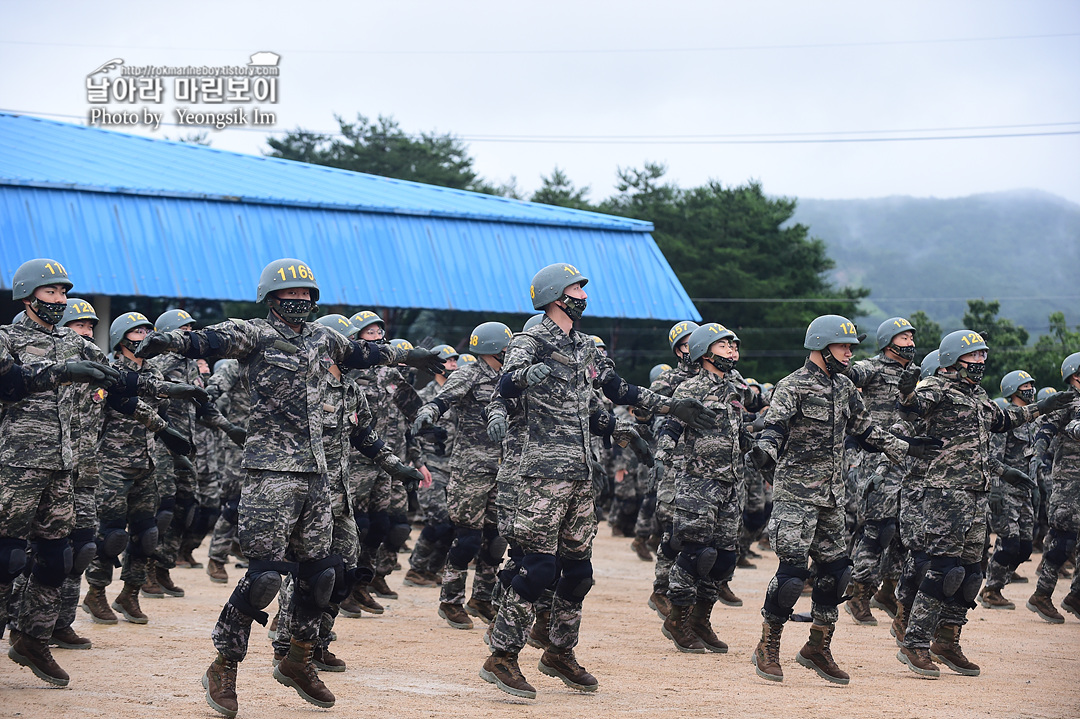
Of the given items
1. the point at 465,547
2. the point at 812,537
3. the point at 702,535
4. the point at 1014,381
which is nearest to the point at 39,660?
the point at 465,547

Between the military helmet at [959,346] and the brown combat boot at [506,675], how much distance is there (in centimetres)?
447

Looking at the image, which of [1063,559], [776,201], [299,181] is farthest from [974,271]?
[1063,559]

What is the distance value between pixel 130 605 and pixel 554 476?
4.64m

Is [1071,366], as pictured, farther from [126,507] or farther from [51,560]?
[51,560]

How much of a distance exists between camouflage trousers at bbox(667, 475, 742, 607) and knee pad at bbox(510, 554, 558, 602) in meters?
2.19

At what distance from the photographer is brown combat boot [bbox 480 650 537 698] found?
7449mm

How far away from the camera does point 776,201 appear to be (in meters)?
49.2

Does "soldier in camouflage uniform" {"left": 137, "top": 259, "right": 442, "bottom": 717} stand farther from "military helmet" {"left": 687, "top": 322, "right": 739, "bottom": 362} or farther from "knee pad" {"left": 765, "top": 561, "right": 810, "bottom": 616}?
"military helmet" {"left": 687, "top": 322, "right": 739, "bottom": 362}

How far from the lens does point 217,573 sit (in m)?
12.8

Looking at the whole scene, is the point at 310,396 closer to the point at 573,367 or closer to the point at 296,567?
the point at 296,567

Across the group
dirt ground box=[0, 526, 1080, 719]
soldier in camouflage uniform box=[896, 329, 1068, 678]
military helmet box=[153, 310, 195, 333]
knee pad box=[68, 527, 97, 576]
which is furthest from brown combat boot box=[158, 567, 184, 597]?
soldier in camouflage uniform box=[896, 329, 1068, 678]

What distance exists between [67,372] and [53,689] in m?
2.13

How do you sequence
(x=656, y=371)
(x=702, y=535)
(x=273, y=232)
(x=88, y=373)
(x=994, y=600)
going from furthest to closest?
(x=273, y=232) → (x=656, y=371) → (x=994, y=600) → (x=702, y=535) → (x=88, y=373)

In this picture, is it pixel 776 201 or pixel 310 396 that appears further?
pixel 776 201
